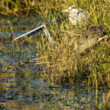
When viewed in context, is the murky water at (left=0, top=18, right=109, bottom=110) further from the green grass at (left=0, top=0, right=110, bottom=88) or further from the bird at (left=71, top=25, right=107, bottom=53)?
the bird at (left=71, top=25, right=107, bottom=53)

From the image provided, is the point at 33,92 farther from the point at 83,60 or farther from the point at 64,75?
the point at 83,60

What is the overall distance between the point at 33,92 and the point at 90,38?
55.0 inches

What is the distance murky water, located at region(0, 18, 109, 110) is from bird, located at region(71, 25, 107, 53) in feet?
2.44

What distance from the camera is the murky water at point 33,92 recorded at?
5.60 m

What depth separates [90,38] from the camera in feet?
23.1

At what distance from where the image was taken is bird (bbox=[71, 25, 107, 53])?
7.03 m

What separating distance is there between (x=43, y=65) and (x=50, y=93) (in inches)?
71.6

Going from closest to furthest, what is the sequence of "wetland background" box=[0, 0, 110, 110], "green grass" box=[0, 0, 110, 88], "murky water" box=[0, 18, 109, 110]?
"murky water" box=[0, 18, 109, 110], "wetland background" box=[0, 0, 110, 110], "green grass" box=[0, 0, 110, 88]

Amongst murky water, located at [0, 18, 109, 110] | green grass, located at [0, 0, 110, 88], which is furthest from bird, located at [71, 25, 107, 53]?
murky water, located at [0, 18, 109, 110]

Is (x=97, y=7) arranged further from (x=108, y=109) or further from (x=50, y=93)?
(x=108, y=109)

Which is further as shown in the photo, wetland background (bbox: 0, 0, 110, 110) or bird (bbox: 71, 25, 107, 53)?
bird (bbox: 71, 25, 107, 53)

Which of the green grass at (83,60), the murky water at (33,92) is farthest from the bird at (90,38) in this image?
the murky water at (33,92)

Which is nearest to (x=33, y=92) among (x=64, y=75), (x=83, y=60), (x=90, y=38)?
(x=64, y=75)

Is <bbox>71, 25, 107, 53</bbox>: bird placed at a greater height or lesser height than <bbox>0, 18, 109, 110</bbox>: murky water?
greater
